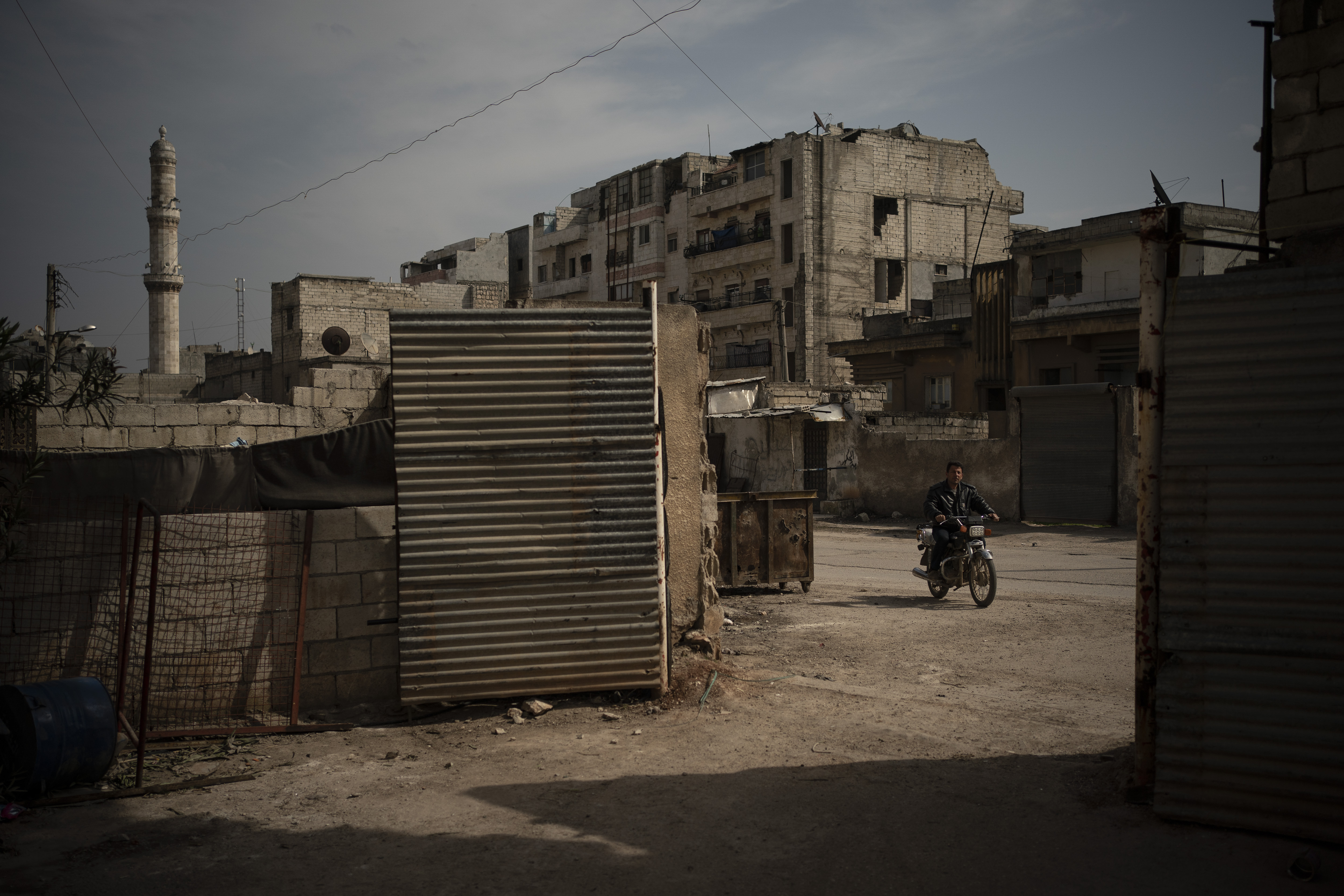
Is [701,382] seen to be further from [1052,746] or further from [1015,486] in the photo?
[1015,486]

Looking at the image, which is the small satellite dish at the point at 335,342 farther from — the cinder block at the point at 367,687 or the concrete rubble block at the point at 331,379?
the cinder block at the point at 367,687

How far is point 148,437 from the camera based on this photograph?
8344 millimetres

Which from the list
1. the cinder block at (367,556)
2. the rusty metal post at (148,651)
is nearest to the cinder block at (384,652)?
the cinder block at (367,556)

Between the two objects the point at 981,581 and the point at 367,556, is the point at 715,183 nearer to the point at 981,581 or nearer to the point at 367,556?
the point at 981,581

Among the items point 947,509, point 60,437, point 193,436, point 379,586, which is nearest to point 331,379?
point 193,436

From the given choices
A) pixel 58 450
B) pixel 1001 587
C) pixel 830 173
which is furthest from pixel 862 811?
pixel 830 173

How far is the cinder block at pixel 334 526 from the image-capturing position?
6309mm

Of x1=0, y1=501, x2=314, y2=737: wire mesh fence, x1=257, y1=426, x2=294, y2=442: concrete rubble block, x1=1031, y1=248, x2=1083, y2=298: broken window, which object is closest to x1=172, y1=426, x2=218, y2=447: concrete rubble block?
x1=257, y1=426, x2=294, y2=442: concrete rubble block

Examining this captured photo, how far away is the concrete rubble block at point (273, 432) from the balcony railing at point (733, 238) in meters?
43.0

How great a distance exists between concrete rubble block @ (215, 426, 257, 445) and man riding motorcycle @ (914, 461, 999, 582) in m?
7.10

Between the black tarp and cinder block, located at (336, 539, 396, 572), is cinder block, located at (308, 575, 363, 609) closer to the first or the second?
cinder block, located at (336, 539, 396, 572)

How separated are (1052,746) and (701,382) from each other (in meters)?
3.56

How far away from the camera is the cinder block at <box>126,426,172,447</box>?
8.27 metres

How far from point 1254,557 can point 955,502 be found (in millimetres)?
6812
